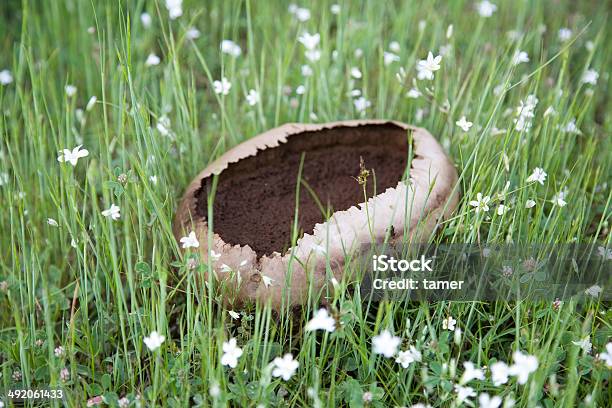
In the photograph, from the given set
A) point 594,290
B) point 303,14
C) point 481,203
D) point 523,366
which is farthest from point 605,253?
point 303,14

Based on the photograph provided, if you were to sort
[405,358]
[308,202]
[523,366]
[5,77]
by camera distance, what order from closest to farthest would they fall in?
1. [523,366]
2. [405,358]
3. [308,202]
4. [5,77]

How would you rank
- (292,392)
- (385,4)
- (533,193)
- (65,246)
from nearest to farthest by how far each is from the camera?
(292,392) → (533,193) → (65,246) → (385,4)

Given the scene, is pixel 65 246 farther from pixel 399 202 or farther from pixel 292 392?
pixel 399 202

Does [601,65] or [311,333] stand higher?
[601,65]

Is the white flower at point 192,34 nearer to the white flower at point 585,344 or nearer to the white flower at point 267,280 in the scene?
the white flower at point 267,280

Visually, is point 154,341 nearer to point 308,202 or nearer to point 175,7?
point 308,202

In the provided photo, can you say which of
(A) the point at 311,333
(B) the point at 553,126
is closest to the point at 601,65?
(B) the point at 553,126
